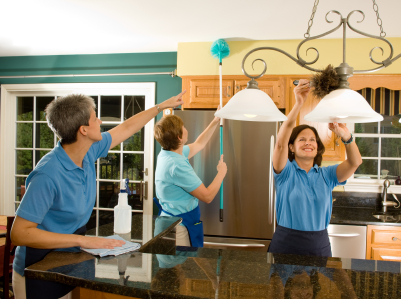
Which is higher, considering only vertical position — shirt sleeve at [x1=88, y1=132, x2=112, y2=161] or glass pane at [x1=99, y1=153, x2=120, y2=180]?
shirt sleeve at [x1=88, y1=132, x2=112, y2=161]

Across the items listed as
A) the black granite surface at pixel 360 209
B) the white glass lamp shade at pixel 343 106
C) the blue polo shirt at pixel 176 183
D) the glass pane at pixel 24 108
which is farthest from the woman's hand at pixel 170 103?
the glass pane at pixel 24 108

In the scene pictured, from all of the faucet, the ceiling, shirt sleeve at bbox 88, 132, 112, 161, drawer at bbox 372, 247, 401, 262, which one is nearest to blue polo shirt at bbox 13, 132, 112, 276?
shirt sleeve at bbox 88, 132, 112, 161

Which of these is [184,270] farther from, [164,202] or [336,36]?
[336,36]

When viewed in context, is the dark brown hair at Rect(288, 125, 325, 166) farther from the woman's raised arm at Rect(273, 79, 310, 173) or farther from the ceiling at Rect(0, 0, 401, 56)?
the ceiling at Rect(0, 0, 401, 56)

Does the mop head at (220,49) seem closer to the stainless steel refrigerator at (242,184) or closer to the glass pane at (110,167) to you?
the stainless steel refrigerator at (242,184)

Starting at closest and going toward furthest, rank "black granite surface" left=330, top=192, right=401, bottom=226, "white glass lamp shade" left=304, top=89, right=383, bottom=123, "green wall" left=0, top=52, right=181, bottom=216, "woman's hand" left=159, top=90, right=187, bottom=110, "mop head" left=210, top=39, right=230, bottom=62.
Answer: "white glass lamp shade" left=304, top=89, right=383, bottom=123
"woman's hand" left=159, top=90, right=187, bottom=110
"black granite surface" left=330, top=192, right=401, bottom=226
"mop head" left=210, top=39, right=230, bottom=62
"green wall" left=0, top=52, right=181, bottom=216

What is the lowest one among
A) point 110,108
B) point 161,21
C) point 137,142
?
point 137,142

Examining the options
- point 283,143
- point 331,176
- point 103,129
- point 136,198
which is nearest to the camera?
point 283,143

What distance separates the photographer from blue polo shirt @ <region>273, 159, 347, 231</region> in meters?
1.68

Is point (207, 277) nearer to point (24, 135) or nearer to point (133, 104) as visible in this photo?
point (133, 104)

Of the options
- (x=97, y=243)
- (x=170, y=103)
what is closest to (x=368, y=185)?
(x=170, y=103)

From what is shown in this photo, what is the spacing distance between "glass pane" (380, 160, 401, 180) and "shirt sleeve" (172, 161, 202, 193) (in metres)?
2.44

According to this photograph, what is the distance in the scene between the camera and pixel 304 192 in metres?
1.69

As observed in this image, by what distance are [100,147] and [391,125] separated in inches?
120
